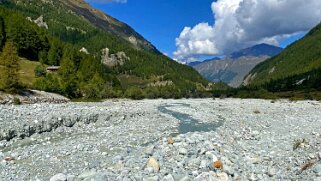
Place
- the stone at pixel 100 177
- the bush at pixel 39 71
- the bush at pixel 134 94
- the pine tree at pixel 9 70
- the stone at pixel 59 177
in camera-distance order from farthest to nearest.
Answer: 1. the bush at pixel 134 94
2. the bush at pixel 39 71
3. the pine tree at pixel 9 70
4. the stone at pixel 59 177
5. the stone at pixel 100 177

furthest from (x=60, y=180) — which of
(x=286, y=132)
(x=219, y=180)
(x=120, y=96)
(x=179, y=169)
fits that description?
(x=120, y=96)

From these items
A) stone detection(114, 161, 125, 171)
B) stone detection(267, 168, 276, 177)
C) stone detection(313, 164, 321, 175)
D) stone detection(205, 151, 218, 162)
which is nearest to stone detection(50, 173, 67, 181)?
stone detection(114, 161, 125, 171)

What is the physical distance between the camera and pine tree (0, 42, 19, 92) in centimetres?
6400

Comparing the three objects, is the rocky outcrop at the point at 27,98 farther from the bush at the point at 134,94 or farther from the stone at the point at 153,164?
the bush at the point at 134,94

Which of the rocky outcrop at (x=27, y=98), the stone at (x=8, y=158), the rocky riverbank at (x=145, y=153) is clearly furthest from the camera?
the rocky outcrop at (x=27, y=98)

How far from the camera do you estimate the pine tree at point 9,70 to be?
64.0 meters

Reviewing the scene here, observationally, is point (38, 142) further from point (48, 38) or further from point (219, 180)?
point (48, 38)

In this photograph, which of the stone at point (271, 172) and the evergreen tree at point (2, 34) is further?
the evergreen tree at point (2, 34)

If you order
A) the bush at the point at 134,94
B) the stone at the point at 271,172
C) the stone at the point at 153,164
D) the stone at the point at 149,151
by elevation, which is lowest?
the stone at the point at 271,172

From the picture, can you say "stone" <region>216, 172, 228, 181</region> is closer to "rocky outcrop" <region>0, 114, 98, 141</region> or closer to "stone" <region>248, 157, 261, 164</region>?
"stone" <region>248, 157, 261, 164</region>

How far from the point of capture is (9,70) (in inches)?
2596

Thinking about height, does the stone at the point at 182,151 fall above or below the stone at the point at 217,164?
above

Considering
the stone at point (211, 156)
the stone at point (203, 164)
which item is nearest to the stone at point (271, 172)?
the stone at point (211, 156)

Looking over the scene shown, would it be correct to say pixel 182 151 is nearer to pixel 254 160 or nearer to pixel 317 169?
pixel 254 160
